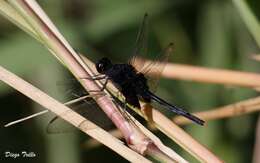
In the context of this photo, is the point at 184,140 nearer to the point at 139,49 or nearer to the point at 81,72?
the point at 81,72

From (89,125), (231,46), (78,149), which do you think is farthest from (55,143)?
(89,125)

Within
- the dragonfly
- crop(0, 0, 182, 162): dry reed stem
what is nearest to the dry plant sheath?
crop(0, 0, 182, 162): dry reed stem

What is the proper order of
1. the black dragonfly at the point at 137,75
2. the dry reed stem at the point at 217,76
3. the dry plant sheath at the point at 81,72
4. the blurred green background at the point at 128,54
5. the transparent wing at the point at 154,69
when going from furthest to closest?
the blurred green background at the point at 128,54 < the transparent wing at the point at 154,69 < the black dragonfly at the point at 137,75 < the dry reed stem at the point at 217,76 < the dry plant sheath at the point at 81,72

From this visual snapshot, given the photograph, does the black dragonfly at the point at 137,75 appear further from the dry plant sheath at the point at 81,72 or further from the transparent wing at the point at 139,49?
the dry plant sheath at the point at 81,72

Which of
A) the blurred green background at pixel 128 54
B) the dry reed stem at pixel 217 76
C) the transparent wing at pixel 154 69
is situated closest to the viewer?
the dry reed stem at pixel 217 76

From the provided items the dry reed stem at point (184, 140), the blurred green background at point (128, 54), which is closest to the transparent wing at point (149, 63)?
the blurred green background at point (128, 54)

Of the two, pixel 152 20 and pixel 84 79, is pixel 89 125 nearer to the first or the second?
pixel 84 79

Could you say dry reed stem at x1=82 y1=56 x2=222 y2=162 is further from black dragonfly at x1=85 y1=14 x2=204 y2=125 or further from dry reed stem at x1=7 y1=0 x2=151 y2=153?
black dragonfly at x1=85 y1=14 x2=204 y2=125
